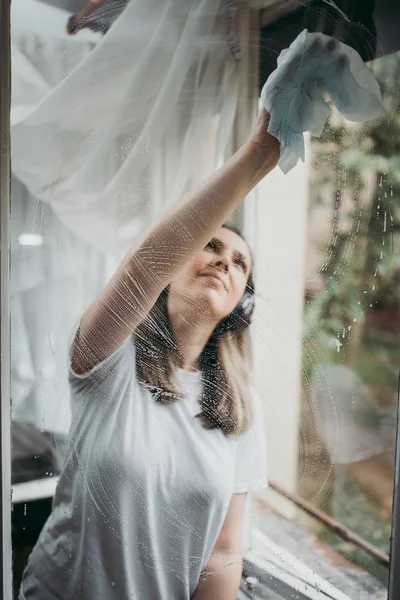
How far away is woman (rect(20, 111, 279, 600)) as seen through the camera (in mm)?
799

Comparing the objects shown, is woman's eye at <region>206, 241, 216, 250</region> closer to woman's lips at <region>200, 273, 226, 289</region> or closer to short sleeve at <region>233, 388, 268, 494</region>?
woman's lips at <region>200, 273, 226, 289</region>

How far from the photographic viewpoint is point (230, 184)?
79cm

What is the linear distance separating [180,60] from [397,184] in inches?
14.8

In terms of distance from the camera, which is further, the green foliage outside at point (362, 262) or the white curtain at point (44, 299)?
the white curtain at point (44, 299)

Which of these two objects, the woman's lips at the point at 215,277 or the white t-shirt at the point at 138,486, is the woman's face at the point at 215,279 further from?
the white t-shirt at the point at 138,486

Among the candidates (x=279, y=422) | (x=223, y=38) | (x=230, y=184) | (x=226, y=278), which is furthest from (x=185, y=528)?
(x=223, y=38)

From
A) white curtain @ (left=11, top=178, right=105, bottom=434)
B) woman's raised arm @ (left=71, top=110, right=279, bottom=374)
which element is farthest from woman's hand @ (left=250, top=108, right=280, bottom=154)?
white curtain @ (left=11, top=178, right=105, bottom=434)

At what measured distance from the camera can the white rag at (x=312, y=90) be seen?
2.44 ft

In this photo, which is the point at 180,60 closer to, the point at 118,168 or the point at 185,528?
the point at 118,168

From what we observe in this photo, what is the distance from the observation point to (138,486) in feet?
2.77

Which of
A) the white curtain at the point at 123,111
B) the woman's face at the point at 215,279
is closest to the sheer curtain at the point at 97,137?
the white curtain at the point at 123,111

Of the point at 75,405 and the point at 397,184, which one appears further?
the point at 75,405

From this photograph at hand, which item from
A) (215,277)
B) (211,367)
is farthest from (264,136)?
(211,367)

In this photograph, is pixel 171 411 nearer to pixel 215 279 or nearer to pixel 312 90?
pixel 215 279
